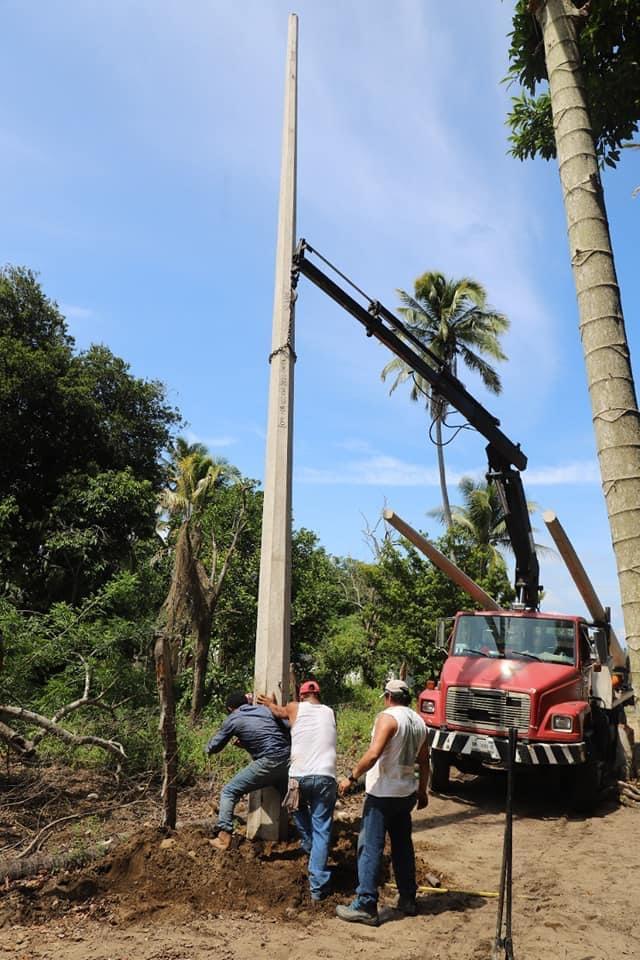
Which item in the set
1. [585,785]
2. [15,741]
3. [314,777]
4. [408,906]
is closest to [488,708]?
[585,785]

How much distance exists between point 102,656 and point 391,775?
6.53m

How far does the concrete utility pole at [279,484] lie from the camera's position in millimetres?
6734

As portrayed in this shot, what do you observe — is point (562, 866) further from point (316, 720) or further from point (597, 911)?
point (316, 720)

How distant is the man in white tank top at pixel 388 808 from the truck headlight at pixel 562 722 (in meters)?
4.06

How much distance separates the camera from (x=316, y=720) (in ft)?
19.6

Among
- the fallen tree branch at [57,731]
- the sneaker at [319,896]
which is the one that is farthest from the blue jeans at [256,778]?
the fallen tree branch at [57,731]

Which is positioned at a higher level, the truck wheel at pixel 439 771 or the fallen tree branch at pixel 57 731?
the fallen tree branch at pixel 57 731

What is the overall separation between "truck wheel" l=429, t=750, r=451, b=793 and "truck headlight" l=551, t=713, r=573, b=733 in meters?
1.59

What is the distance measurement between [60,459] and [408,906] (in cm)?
1908

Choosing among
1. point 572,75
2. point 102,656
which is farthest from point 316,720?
point 572,75

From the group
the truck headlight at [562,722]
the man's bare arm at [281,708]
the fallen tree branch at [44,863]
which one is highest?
the man's bare arm at [281,708]

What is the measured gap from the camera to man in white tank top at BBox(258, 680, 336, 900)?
5.52m

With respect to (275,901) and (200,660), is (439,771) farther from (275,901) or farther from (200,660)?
(200,660)

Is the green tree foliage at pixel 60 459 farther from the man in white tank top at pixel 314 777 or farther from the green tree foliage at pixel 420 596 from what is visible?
the man in white tank top at pixel 314 777
